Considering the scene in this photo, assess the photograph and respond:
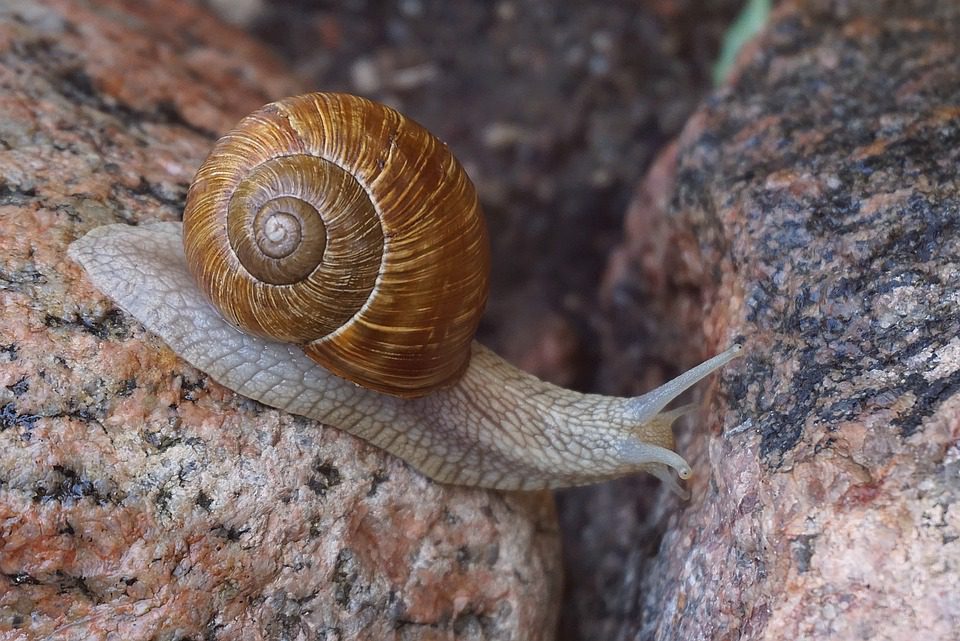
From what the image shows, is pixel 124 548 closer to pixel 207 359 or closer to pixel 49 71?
pixel 207 359

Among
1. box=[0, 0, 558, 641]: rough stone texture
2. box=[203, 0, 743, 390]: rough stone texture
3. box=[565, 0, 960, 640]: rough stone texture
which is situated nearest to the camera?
box=[565, 0, 960, 640]: rough stone texture

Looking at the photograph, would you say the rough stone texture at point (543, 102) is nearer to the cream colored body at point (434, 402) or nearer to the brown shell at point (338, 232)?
the cream colored body at point (434, 402)

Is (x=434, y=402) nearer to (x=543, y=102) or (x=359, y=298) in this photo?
(x=359, y=298)

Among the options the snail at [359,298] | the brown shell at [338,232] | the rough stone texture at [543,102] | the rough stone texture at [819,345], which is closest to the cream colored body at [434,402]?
the snail at [359,298]

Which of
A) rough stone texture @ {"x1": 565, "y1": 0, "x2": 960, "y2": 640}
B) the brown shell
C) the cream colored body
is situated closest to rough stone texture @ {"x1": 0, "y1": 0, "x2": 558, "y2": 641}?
the cream colored body

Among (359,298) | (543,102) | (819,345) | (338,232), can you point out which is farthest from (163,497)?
(543,102)

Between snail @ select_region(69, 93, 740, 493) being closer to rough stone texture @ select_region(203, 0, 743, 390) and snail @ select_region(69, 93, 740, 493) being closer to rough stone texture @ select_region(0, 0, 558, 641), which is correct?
rough stone texture @ select_region(0, 0, 558, 641)

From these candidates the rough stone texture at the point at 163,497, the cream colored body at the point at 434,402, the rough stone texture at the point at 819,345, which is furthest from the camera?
the cream colored body at the point at 434,402
